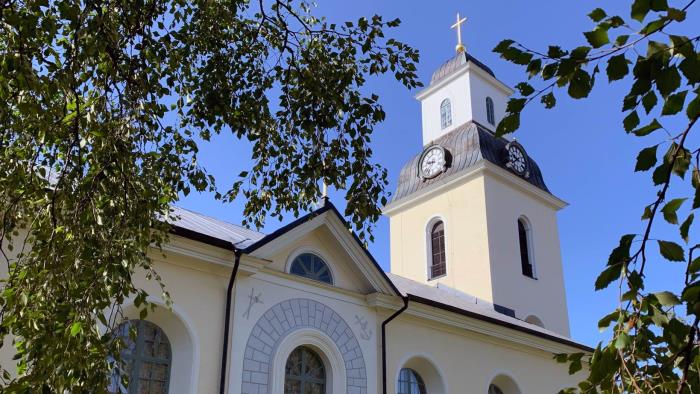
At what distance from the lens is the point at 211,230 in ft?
37.4

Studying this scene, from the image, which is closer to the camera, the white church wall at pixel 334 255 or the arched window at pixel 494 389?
the white church wall at pixel 334 255

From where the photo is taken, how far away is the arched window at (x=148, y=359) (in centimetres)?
911

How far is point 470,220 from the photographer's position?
2189cm

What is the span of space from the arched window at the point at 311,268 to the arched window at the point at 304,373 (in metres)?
1.22

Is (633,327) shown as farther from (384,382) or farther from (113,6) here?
(384,382)

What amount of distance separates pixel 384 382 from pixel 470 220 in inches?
436

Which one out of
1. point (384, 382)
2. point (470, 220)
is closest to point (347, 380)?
point (384, 382)

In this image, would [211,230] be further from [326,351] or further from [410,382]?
[410,382]

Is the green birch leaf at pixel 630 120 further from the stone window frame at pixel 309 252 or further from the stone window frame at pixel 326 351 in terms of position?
the stone window frame at pixel 309 252

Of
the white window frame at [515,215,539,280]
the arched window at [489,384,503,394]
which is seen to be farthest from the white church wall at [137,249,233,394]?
the white window frame at [515,215,539,280]

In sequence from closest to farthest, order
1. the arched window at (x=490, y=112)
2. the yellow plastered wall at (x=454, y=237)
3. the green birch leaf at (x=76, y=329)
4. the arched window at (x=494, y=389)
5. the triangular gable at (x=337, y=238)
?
the green birch leaf at (x=76, y=329) < the triangular gable at (x=337, y=238) < the arched window at (x=494, y=389) < the yellow plastered wall at (x=454, y=237) < the arched window at (x=490, y=112)

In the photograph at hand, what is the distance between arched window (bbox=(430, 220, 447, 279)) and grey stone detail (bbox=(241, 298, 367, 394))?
11.4 metres

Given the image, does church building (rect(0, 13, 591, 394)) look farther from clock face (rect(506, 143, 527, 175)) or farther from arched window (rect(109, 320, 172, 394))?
clock face (rect(506, 143, 527, 175))

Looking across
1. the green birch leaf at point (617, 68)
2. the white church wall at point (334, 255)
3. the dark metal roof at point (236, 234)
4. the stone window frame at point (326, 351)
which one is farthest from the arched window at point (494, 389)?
the green birch leaf at point (617, 68)
